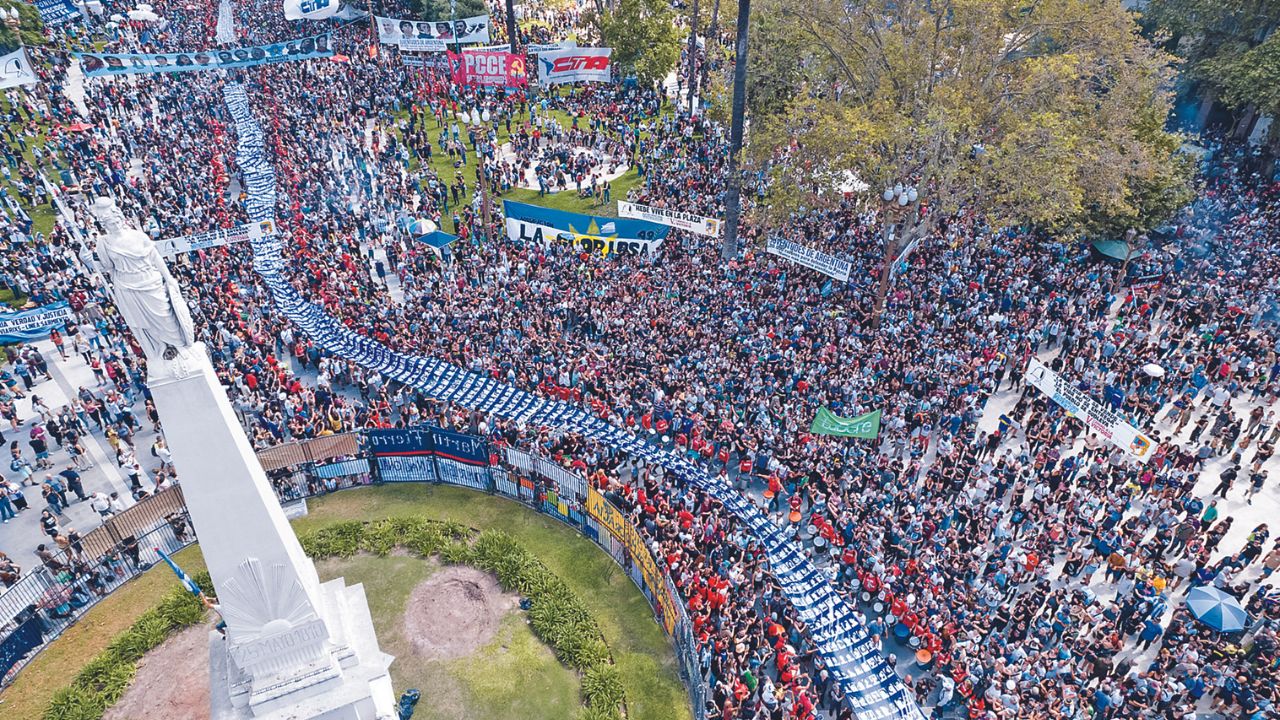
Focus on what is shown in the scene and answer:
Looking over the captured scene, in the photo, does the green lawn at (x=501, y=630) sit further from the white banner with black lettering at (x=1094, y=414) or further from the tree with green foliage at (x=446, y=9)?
the tree with green foliage at (x=446, y=9)

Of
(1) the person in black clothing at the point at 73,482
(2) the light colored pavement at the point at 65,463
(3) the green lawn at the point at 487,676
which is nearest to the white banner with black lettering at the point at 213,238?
(2) the light colored pavement at the point at 65,463

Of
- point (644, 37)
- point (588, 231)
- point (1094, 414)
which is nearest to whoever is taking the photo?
point (1094, 414)

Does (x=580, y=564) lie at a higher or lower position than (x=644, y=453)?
lower

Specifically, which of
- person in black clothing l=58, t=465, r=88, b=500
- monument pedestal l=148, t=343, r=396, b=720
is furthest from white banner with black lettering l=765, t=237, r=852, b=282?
person in black clothing l=58, t=465, r=88, b=500

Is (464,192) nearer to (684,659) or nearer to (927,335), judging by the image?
(927,335)

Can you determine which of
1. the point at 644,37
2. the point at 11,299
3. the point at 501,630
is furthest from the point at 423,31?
the point at 501,630

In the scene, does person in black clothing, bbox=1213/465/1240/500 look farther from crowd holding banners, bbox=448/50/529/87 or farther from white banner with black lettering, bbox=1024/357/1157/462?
crowd holding banners, bbox=448/50/529/87

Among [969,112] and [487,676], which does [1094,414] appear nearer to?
[969,112]
